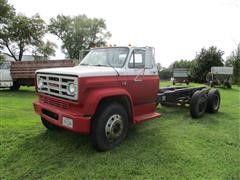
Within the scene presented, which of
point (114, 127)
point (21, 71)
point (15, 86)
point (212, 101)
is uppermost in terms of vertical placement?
point (21, 71)

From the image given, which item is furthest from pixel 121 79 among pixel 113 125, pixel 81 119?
pixel 81 119

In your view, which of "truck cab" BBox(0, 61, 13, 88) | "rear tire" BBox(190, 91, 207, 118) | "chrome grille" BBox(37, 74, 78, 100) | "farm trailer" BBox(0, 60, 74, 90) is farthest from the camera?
"truck cab" BBox(0, 61, 13, 88)

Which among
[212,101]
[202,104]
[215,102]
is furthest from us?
[215,102]

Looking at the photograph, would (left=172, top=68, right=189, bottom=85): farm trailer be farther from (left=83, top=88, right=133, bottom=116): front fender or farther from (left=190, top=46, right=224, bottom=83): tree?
(left=83, top=88, right=133, bottom=116): front fender

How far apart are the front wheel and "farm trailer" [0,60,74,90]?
8351mm

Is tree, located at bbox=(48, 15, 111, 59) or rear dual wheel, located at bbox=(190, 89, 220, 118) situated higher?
tree, located at bbox=(48, 15, 111, 59)

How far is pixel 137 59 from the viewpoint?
546 centimetres

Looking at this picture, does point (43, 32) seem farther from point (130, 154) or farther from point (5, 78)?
point (130, 154)

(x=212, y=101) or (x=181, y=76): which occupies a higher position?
(x=181, y=76)

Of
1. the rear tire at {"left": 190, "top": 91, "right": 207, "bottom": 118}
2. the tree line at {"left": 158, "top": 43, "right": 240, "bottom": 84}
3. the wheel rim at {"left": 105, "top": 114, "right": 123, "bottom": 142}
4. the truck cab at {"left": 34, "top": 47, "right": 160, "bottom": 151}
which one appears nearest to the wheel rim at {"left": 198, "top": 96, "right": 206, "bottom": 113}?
the rear tire at {"left": 190, "top": 91, "right": 207, "bottom": 118}

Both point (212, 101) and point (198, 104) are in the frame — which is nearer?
point (198, 104)

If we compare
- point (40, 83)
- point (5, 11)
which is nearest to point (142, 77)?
point (40, 83)

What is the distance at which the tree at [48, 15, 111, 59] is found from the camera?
46.1m

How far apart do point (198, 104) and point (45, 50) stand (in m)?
30.6
